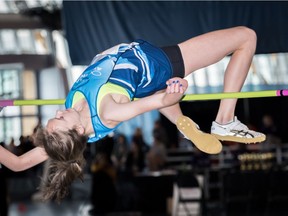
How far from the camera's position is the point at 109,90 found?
14.5 ft

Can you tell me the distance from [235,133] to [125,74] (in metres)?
0.85

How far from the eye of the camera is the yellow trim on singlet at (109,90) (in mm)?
4406

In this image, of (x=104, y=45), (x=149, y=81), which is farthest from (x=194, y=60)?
(x=104, y=45)

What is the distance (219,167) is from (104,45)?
6278mm

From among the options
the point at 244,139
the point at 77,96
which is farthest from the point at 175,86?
the point at 244,139

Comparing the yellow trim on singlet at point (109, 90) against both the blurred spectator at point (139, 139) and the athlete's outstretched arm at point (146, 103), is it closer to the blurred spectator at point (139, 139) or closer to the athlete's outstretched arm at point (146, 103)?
the athlete's outstretched arm at point (146, 103)

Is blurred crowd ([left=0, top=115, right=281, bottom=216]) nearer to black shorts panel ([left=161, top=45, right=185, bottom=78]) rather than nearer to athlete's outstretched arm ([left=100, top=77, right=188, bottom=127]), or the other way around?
black shorts panel ([left=161, top=45, right=185, bottom=78])

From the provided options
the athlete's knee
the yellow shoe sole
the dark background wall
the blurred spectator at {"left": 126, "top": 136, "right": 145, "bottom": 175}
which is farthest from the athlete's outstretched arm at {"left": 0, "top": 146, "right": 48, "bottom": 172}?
the blurred spectator at {"left": 126, "top": 136, "right": 145, "bottom": 175}

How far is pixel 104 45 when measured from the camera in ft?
23.9

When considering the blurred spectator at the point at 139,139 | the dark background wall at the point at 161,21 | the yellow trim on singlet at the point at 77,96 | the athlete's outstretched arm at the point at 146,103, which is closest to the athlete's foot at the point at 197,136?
the athlete's outstretched arm at the point at 146,103

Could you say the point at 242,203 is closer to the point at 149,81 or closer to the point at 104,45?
the point at 104,45

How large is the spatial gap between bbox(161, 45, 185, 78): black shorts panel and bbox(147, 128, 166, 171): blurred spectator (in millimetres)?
7862

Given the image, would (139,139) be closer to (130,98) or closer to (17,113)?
(17,113)

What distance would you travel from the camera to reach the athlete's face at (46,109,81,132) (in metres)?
4.42
